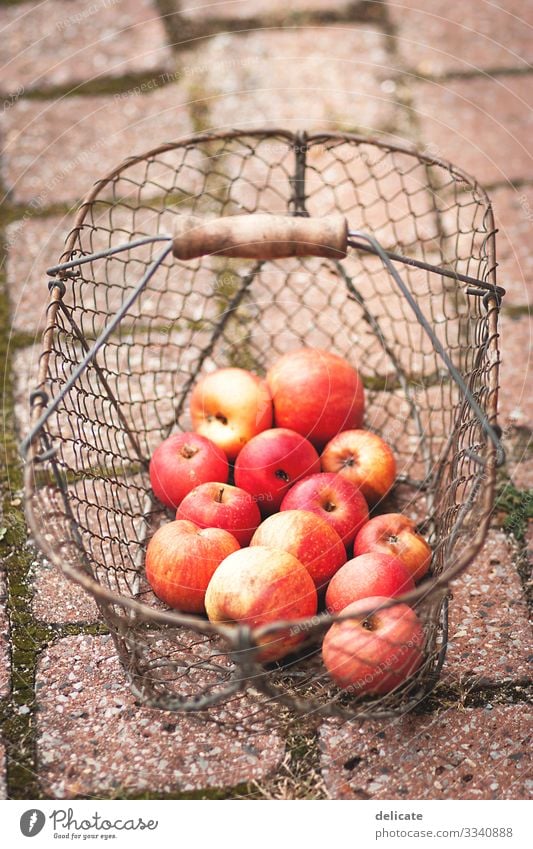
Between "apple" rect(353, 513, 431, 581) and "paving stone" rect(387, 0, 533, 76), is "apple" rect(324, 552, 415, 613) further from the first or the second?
"paving stone" rect(387, 0, 533, 76)

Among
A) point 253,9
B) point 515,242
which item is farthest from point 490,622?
point 253,9

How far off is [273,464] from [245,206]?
73cm

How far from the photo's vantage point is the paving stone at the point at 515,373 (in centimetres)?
164

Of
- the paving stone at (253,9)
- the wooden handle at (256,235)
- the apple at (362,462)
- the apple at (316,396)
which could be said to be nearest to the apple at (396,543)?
the apple at (362,462)

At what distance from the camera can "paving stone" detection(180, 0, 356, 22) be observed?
8.36 feet

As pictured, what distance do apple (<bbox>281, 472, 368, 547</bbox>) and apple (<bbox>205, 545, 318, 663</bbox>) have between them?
0.38 ft

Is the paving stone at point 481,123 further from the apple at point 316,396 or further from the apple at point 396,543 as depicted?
the apple at point 396,543

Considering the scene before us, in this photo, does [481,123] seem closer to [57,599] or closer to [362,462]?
[362,462]

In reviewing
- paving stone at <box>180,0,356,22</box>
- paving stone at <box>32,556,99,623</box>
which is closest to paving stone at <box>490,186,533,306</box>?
paving stone at <box>180,0,356,22</box>

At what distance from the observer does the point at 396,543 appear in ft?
4.19

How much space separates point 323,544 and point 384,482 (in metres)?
0.21

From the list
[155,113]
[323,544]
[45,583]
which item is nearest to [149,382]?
[45,583]

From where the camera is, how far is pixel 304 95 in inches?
92.8

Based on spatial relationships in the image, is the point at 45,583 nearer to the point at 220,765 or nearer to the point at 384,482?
the point at 220,765
